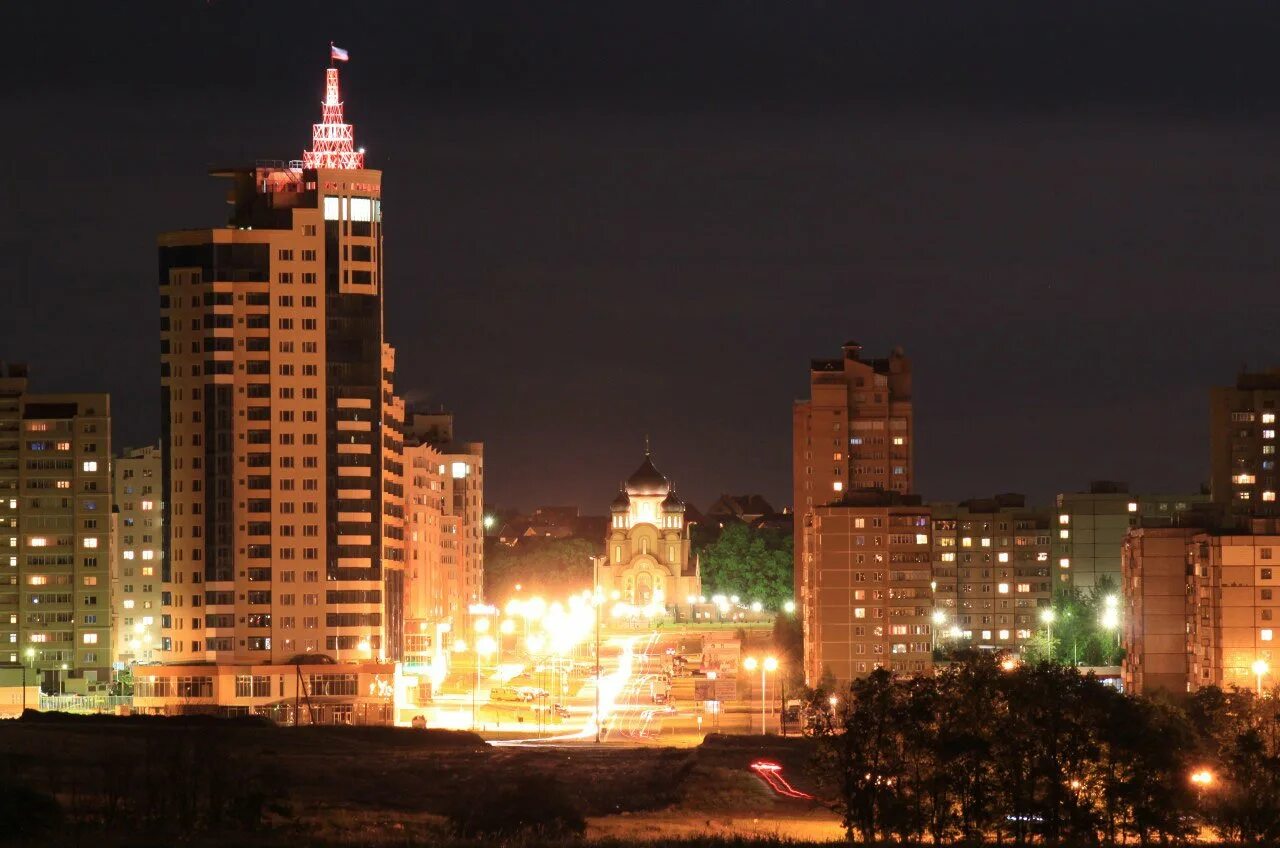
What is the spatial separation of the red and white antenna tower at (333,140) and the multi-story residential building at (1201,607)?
185ft

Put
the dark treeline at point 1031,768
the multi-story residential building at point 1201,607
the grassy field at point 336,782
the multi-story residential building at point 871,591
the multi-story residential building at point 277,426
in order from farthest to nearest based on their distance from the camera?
the multi-story residential building at point 871,591 → the multi-story residential building at point 277,426 → the multi-story residential building at point 1201,607 → the dark treeline at point 1031,768 → the grassy field at point 336,782

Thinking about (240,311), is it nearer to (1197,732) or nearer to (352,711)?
(352,711)

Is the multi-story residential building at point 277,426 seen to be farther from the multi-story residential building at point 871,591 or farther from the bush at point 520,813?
the bush at point 520,813

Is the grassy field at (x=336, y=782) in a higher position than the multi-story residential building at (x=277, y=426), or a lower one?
lower

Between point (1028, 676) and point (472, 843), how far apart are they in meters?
31.8

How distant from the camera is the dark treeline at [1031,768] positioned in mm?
100312

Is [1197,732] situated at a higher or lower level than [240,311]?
lower

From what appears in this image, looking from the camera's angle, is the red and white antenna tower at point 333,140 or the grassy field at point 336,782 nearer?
the grassy field at point 336,782

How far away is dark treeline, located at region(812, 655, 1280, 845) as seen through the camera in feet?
329

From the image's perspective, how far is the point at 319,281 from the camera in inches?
6998

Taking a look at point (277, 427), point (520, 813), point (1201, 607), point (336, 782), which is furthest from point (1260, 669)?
point (520, 813)

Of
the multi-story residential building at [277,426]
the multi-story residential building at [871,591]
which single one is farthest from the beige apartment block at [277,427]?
the multi-story residential building at [871,591]

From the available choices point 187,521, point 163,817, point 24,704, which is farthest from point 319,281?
point 163,817

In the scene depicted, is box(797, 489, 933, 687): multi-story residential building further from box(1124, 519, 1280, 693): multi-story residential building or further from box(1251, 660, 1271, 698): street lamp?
box(1251, 660, 1271, 698): street lamp
